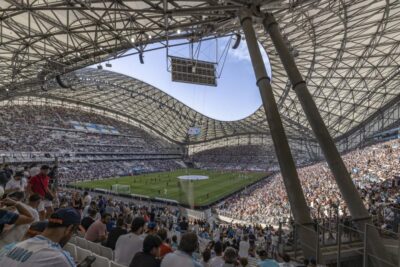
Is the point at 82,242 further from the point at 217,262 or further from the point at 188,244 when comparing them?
the point at 188,244

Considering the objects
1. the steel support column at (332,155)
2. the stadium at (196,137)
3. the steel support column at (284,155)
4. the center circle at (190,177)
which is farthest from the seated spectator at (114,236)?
the center circle at (190,177)

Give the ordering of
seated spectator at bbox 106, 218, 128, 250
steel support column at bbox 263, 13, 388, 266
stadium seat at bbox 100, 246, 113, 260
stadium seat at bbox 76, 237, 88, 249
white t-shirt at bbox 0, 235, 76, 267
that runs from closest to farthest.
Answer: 1. white t-shirt at bbox 0, 235, 76, 267
2. stadium seat at bbox 100, 246, 113, 260
3. seated spectator at bbox 106, 218, 128, 250
4. stadium seat at bbox 76, 237, 88, 249
5. steel support column at bbox 263, 13, 388, 266

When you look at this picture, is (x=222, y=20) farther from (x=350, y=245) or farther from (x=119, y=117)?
(x=119, y=117)

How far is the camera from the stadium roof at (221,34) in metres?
19.0

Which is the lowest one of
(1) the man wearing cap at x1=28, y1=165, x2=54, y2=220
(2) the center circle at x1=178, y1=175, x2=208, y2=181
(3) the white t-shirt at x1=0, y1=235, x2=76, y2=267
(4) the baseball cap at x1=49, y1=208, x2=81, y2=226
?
(3) the white t-shirt at x1=0, y1=235, x2=76, y2=267

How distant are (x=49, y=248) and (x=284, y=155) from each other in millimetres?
10515

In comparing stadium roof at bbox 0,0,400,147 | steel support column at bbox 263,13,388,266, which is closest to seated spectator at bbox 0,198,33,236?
steel support column at bbox 263,13,388,266

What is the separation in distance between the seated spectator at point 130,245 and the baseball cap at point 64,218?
2543 millimetres

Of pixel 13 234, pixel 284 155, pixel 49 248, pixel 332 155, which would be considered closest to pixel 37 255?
pixel 49 248

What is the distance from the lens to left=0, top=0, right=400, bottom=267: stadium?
6.87 m

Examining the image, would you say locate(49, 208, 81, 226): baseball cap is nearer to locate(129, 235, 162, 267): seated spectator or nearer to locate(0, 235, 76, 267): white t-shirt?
locate(0, 235, 76, 267): white t-shirt

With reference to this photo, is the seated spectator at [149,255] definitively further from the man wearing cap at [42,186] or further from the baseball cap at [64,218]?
the man wearing cap at [42,186]

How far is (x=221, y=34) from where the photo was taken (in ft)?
71.6

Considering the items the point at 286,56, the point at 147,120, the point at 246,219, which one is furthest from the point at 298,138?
the point at 286,56
